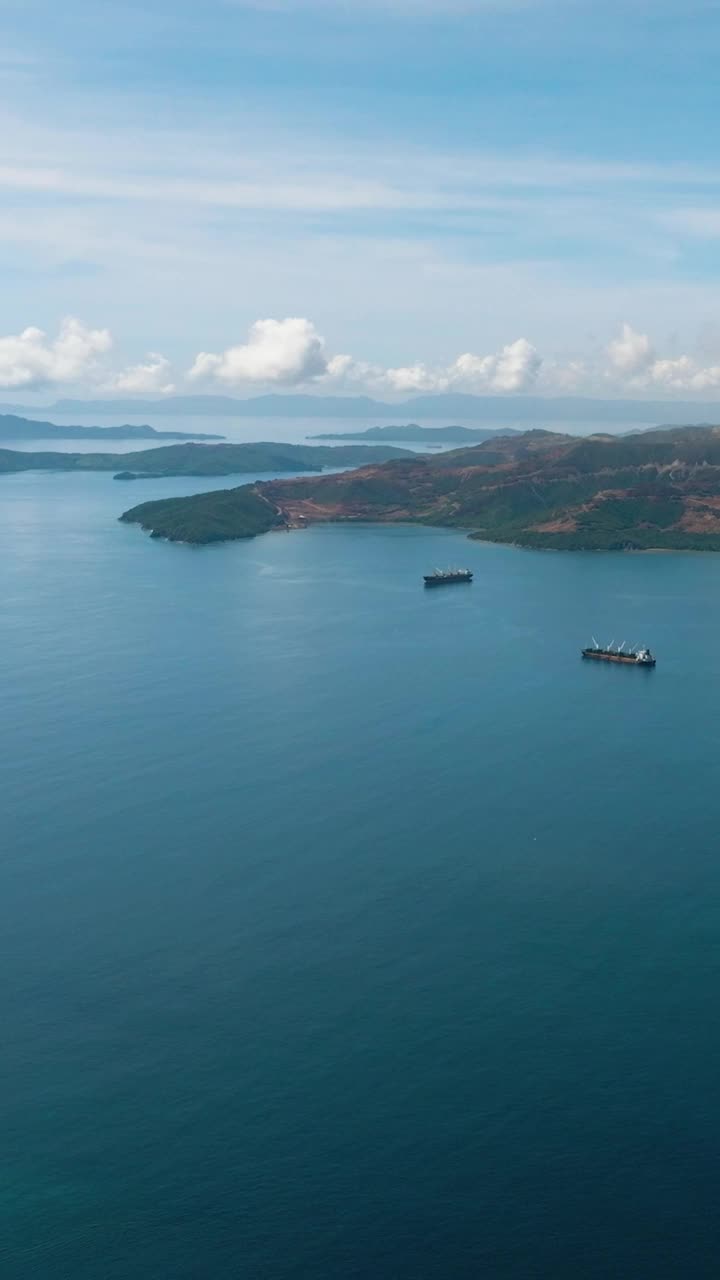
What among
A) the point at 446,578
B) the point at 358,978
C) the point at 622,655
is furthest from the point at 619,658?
the point at 358,978

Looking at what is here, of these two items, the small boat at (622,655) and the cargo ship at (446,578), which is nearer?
the small boat at (622,655)

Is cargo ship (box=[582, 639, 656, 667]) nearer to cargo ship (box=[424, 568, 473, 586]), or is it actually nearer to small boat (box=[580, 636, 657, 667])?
small boat (box=[580, 636, 657, 667])

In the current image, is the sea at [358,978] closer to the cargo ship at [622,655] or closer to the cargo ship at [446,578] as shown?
the cargo ship at [622,655]

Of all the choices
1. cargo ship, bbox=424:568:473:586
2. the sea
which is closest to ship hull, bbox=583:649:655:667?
the sea

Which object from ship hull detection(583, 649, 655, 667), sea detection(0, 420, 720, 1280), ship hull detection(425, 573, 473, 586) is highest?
ship hull detection(425, 573, 473, 586)

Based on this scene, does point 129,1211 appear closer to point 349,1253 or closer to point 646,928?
point 349,1253

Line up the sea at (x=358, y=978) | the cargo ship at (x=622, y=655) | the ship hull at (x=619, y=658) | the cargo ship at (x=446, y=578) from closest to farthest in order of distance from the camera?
the sea at (x=358, y=978), the ship hull at (x=619, y=658), the cargo ship at (x=622, y=655), the cargo ship at (x=446, y=578)

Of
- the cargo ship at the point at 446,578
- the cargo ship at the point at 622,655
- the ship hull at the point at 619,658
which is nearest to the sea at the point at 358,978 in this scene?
the ship hull at the point at 619,658

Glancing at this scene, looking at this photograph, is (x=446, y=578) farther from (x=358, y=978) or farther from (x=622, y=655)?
(x=358, y=978)
